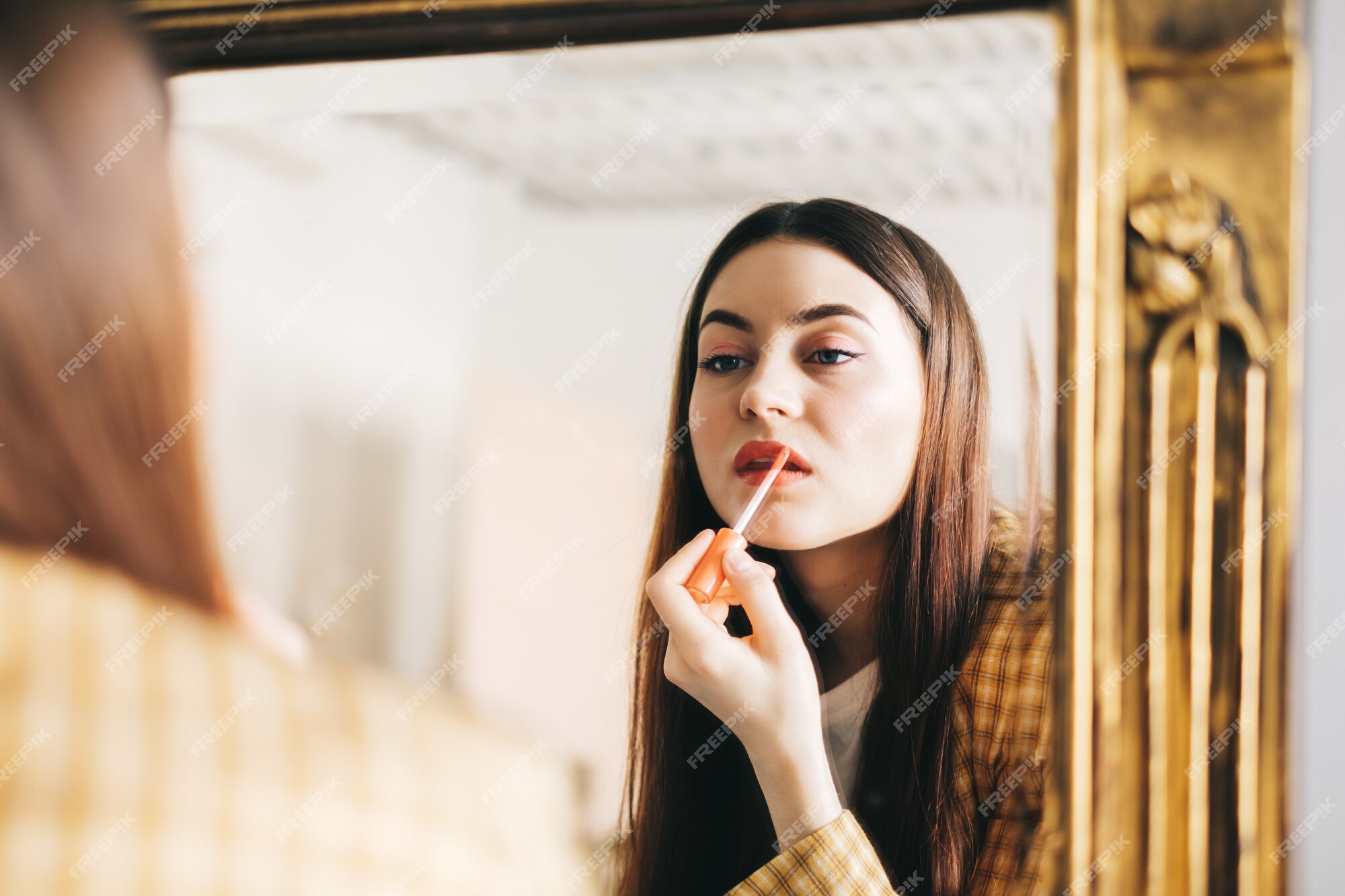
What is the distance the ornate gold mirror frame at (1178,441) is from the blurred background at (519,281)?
36mm

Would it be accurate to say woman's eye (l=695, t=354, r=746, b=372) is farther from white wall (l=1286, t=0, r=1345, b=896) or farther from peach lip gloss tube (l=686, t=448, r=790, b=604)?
white wall (l=1286, t=0, r=1345, b=896)

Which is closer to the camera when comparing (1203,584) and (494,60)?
(1203,584)

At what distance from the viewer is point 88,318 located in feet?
2.20

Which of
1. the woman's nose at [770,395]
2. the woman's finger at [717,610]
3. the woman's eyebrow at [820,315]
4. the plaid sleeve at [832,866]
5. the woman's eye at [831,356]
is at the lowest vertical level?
the plaid sleeve at [832,866]

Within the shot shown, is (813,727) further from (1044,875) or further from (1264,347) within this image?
(1264,347)

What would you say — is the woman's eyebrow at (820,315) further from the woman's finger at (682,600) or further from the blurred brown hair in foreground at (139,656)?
the blurred brown hair in foreground at (139,656)

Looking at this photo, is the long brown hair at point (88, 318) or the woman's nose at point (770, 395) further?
the long brown hair at point (88, 318)

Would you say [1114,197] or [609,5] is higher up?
[609,5]

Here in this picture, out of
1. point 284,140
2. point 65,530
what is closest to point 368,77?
point 284,140

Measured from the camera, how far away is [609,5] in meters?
0.55

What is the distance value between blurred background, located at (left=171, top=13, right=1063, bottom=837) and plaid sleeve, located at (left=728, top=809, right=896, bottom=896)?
12 cm

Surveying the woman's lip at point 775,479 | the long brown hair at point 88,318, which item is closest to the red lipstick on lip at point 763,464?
the woman's lip at point 775,479

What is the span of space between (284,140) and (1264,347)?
0.55 m

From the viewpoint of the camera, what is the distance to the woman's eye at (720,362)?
53 centimetres
